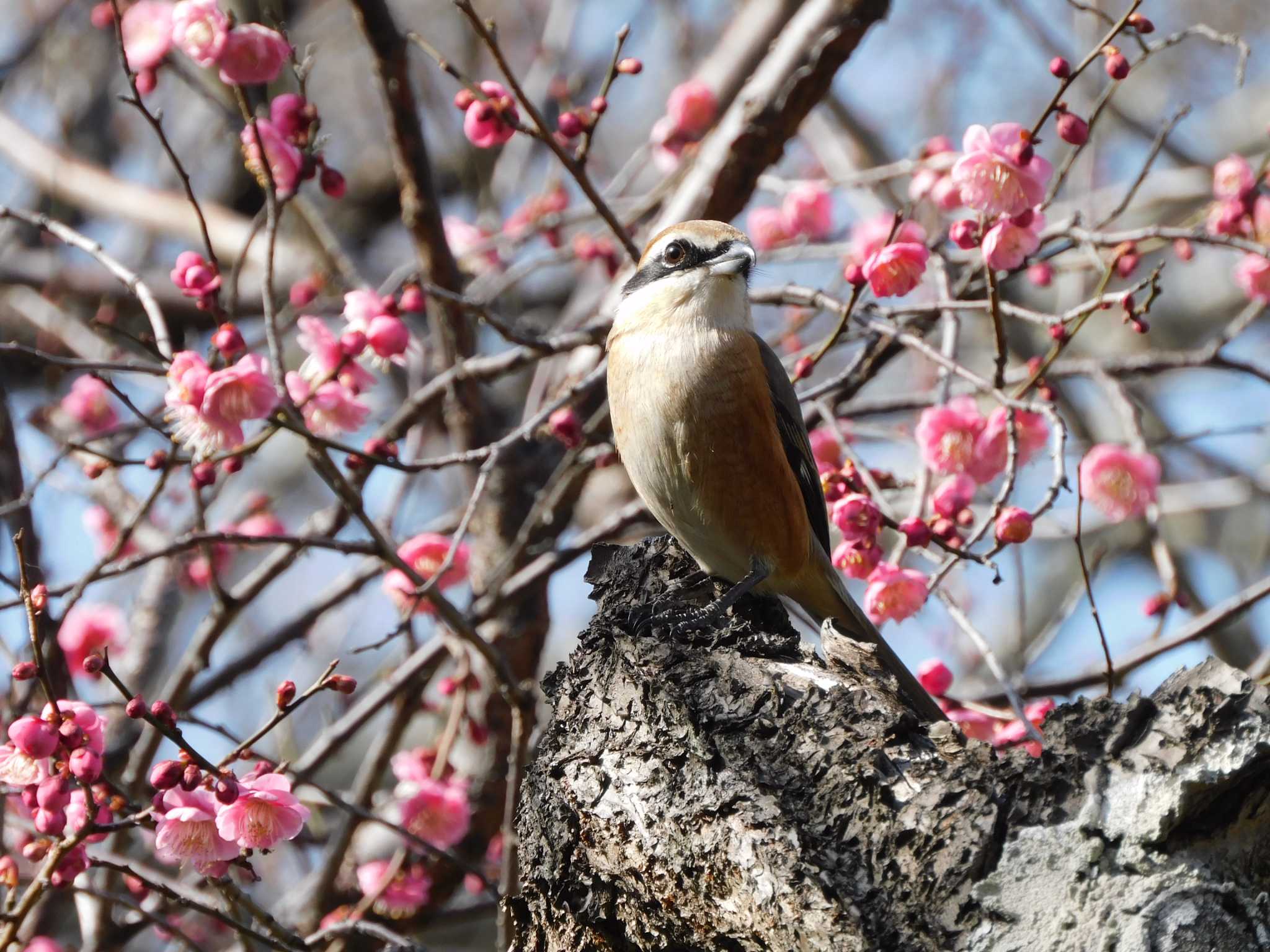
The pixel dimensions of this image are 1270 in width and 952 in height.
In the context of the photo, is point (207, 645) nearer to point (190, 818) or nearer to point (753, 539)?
point (190, 818)

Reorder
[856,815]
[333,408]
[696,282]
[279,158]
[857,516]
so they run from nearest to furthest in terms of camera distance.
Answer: [856,815] < [857,516] < [279,158] < [333,408] < [696,282]

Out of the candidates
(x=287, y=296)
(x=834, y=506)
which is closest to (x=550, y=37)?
(x=287, y=296)

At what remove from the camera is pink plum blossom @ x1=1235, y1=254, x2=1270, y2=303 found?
392 cm

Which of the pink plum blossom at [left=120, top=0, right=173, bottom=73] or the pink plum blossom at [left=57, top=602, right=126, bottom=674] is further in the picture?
the pink plum blossom at [left=57, top=602, right=126, bottom=674]

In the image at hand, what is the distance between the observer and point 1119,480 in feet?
11.9

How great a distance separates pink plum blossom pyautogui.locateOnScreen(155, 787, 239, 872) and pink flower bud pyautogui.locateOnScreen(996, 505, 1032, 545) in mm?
1869

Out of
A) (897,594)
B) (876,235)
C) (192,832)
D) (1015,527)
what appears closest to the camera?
(192,832)

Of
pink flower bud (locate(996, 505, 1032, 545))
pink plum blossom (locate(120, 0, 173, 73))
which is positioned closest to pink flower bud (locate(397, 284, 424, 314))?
pink plum blossom (locate(120, 0, 173, 73))

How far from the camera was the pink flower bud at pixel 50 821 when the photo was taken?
249 centimetres

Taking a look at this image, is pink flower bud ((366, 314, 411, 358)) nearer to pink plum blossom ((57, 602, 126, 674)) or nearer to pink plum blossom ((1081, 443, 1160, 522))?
pink plum blossom ((57, 602, 126, 674))

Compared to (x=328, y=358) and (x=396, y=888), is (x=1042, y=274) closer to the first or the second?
(x=328, y=358)

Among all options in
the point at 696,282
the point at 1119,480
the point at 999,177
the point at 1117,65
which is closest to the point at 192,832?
the point at 696,282

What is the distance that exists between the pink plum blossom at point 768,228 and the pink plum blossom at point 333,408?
7.36 ft

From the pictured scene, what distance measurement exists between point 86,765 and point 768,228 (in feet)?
11.9
